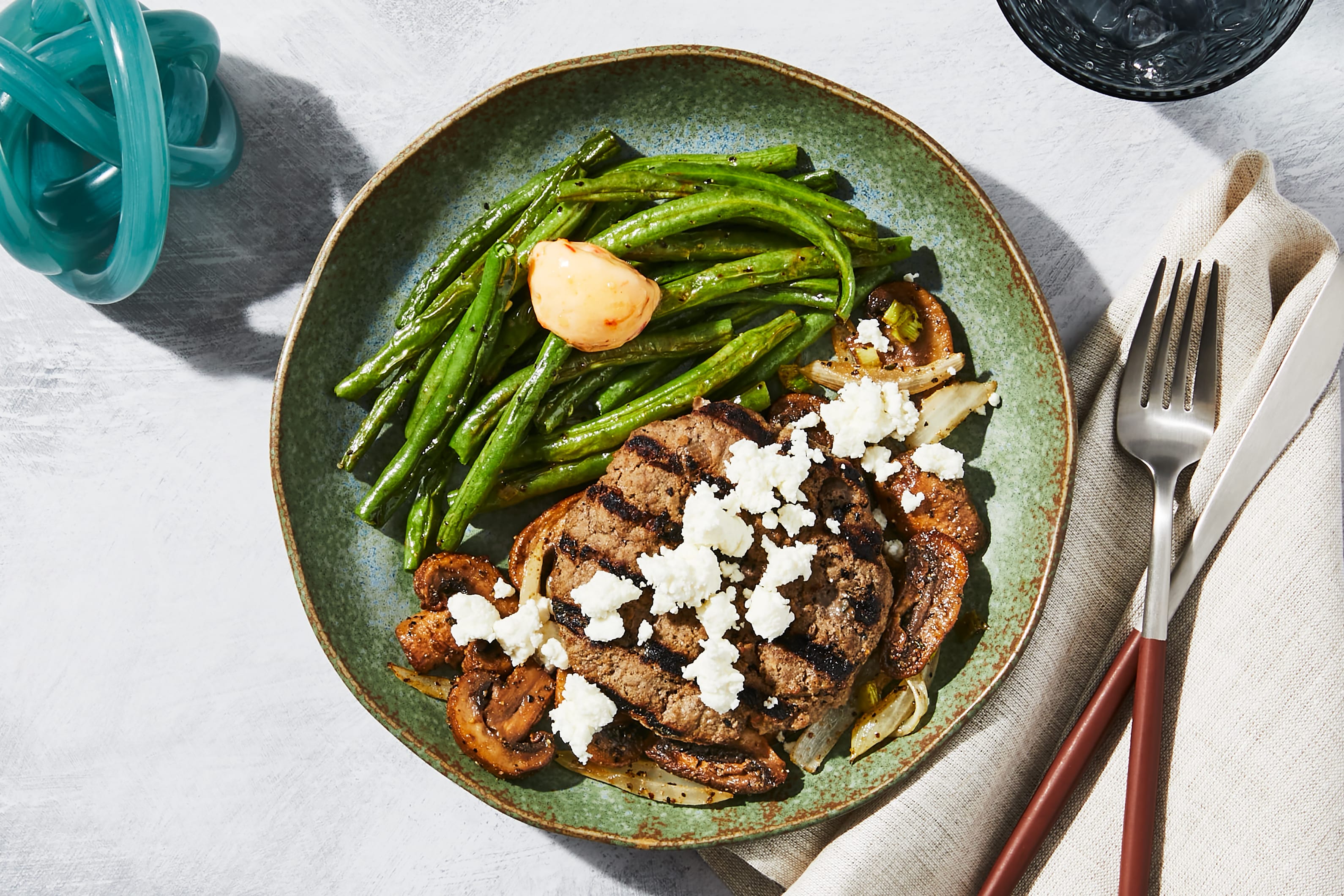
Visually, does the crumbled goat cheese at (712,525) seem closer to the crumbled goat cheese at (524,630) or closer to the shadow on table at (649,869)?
the crumbled goat cheese at (524,630)

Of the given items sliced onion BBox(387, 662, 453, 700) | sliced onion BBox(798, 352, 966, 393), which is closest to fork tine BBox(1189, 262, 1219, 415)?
sliced onion BBox(798, 352, 966, 393)

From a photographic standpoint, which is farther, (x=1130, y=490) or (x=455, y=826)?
(x=455, y=826)

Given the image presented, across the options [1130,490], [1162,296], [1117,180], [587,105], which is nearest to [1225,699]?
[1130,490]

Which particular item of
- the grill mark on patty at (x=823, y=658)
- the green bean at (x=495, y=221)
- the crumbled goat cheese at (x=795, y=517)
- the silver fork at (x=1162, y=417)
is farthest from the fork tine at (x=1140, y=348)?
the green bean at (x=495, y=221)

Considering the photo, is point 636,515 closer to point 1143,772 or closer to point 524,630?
point 524,630

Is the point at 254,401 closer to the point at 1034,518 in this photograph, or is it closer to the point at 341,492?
the point at 341,492

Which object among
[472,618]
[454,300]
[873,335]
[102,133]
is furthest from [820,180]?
[102,133]
